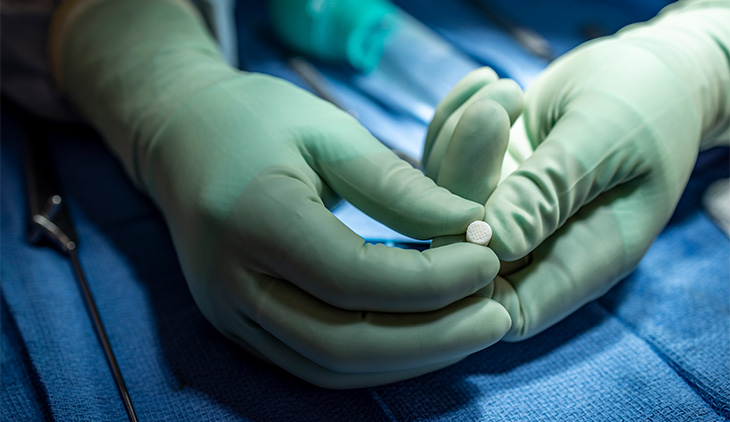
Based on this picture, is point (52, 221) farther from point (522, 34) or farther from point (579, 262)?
point (522, 34)

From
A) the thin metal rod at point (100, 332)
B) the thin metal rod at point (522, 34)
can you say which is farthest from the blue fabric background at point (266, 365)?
the thin metal rod at point (522, 34)

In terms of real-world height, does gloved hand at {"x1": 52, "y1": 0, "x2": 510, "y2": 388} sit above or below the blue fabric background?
above

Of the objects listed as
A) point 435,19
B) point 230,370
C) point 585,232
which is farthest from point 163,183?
point 435,19

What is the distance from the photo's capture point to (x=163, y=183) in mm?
627

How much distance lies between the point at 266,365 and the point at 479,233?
0.29m

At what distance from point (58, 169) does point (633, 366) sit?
89 centimetres

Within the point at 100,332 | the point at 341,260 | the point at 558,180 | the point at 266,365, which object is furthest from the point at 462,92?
the point at 100,332

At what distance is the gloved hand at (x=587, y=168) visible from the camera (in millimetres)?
551

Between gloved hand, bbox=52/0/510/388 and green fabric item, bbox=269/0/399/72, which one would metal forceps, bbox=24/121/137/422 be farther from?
green fabric item, bbox=269/0/399/72

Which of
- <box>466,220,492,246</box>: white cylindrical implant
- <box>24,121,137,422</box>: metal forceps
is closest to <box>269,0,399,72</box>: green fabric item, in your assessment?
<box>24,121,137,422</box>: metal forceps

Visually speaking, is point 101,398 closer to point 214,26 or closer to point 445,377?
point 445,377

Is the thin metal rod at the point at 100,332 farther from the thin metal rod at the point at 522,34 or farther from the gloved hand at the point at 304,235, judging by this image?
the thin metal rod at the point at 522,34

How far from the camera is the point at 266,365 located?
0.62 meters

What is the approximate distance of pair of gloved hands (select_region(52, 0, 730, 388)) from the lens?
0.50 m
